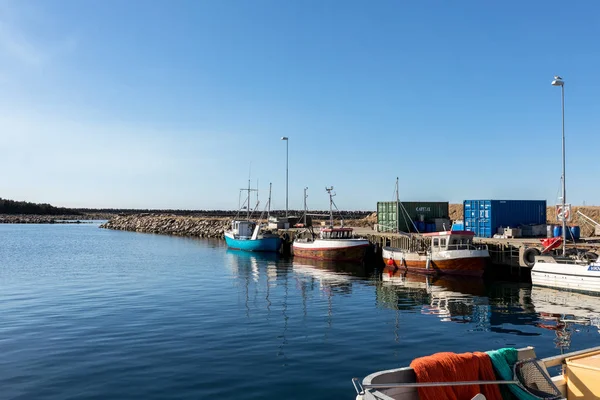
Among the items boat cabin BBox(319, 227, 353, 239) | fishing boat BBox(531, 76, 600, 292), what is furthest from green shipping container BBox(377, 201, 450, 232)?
fishing boat BBox(531, 76, 600, 292)

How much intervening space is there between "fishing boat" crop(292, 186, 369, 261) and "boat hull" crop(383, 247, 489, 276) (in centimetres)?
563

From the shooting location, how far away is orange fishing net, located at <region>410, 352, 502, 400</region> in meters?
7.50

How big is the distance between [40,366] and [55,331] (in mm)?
4987

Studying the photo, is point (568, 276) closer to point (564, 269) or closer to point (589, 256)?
point (564, 269)

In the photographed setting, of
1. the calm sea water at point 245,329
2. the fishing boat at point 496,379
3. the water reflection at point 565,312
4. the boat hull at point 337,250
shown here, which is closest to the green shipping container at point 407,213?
the boat hull at point 337,250

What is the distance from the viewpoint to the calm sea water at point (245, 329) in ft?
44.2

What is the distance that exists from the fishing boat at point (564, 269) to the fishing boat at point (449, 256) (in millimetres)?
4514

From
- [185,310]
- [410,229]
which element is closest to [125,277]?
[185,310]

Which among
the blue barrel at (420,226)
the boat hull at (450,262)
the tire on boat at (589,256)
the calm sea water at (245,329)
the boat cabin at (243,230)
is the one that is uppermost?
the blue barrel at (420,226)

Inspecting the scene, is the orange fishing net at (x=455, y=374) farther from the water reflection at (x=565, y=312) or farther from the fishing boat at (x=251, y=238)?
the fishing boat at (x=251, y=238)

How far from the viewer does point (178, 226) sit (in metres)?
110

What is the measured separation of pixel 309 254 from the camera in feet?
165

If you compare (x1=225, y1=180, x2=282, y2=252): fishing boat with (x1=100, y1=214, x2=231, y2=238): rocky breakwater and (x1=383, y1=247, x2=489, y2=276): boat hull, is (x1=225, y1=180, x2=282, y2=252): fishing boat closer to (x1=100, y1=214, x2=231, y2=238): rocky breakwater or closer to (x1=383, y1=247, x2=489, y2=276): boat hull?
(x1=383, y1=247, x2=489, y2=276): boat hull

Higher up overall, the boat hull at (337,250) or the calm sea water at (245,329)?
the boat hull at (337,250)
